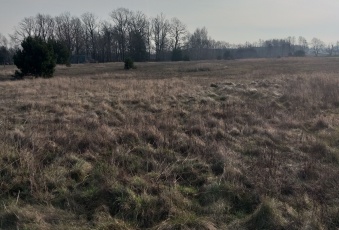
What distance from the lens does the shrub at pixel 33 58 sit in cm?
2369

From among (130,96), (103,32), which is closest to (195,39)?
(103,32)

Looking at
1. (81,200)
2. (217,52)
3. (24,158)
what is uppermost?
(217,52)

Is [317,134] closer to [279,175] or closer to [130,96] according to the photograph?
[279,175]

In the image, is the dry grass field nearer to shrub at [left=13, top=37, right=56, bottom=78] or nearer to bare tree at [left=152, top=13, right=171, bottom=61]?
shrub at [left=13, top=37, right=56, bottom=78]

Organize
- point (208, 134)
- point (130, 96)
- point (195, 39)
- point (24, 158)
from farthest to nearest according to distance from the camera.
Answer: point (195, 39)
point (130, 96)
point (208, 134)
point (24, 158)

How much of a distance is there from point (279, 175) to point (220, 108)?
18.4 ft

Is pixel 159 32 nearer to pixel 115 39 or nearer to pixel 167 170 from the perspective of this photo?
pixel 115 39

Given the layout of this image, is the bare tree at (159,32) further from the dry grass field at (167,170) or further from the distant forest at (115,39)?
the dry grass field at (167,170)

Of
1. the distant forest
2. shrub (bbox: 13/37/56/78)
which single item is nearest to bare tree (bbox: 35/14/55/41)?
the distant forest

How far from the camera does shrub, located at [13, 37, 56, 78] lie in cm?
2369

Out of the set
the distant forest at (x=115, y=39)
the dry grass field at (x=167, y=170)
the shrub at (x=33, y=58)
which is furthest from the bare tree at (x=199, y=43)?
the dry grass field at (x=167, y=170)

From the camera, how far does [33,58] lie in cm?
2372

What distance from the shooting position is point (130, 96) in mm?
12227

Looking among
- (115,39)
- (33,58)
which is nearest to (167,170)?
(33,58)
